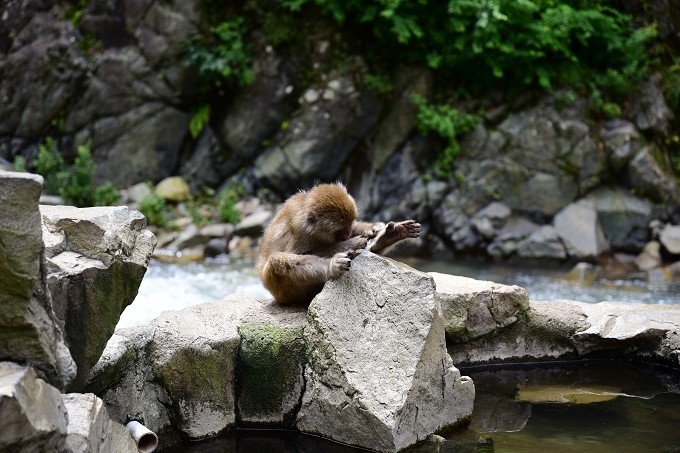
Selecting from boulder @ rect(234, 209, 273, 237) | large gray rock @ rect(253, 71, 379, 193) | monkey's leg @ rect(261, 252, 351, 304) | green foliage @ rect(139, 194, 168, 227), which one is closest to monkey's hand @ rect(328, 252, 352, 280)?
monkey's leg @ rect(261, 252, 351, 304)

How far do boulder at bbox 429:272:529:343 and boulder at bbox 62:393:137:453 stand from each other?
2.35 m

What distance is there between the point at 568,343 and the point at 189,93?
30.8 feet

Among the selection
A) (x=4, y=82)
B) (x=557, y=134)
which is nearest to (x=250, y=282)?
(x=557, y=134)

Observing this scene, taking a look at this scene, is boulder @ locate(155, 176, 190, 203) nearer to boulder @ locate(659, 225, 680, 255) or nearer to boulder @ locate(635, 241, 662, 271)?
boulder @ locate(635, 241, 662, 271)

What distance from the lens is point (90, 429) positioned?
2.94 m

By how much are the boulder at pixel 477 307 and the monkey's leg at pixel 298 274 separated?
102 cm

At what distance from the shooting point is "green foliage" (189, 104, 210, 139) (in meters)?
12.7

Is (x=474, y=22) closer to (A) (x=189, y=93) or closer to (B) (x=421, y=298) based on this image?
(A) (x=189, y=93)

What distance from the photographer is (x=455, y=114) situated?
11305mm

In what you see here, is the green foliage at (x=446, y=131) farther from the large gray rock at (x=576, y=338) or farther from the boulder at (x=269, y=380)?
the boulder at (x=269, y=380)

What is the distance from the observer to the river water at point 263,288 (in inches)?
316

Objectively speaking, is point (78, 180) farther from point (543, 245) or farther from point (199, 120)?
point (543, 245)

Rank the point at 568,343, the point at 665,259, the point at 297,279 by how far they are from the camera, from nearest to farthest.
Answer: the point at 297,279 → the point at 568,343 → the point at 665,259

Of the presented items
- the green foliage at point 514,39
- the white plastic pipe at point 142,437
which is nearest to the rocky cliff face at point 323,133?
the green foliage at point 514,39
